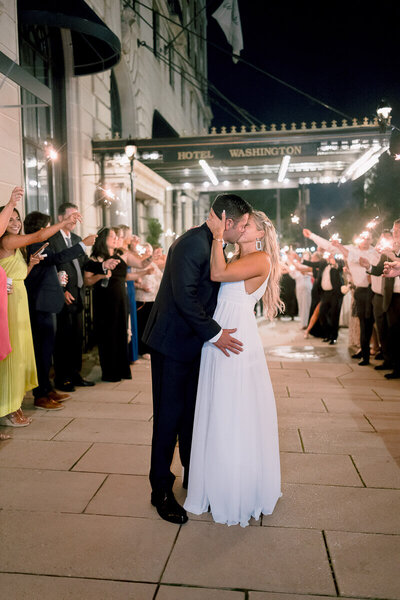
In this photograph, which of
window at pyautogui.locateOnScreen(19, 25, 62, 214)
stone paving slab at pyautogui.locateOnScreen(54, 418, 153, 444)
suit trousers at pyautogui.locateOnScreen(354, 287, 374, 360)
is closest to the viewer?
stone paving slab at pyautogui.locateOnScreen(54, 418, 153, 444)

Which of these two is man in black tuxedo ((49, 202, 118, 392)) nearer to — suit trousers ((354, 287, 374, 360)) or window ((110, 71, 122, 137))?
suit trousers ((354, 287, 374, 360))

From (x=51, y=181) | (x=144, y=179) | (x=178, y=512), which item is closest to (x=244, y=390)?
(x=178, y=512)

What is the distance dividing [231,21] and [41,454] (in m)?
20.3

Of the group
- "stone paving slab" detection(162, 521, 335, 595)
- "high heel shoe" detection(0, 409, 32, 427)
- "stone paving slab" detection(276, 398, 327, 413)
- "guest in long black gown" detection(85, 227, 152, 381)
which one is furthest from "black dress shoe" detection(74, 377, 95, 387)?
"stone paving slab" detection(162, 521, 335, 595)

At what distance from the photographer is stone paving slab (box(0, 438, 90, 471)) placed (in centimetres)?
409

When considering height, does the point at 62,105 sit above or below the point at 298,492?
above

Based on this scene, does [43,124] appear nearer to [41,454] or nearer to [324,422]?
[41,454]

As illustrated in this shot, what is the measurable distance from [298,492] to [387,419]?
7.15ft

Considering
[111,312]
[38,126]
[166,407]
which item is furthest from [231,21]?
[166,407]

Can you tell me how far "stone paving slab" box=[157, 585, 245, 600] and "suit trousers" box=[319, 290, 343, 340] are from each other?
28.3 ft

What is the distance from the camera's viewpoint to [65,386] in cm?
657

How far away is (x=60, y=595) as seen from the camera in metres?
2.44

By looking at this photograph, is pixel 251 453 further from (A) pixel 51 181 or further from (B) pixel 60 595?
(A) pixel 51 181

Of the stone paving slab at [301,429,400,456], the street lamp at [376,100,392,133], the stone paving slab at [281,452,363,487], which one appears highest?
the street lamp at [376,100,392,133]
